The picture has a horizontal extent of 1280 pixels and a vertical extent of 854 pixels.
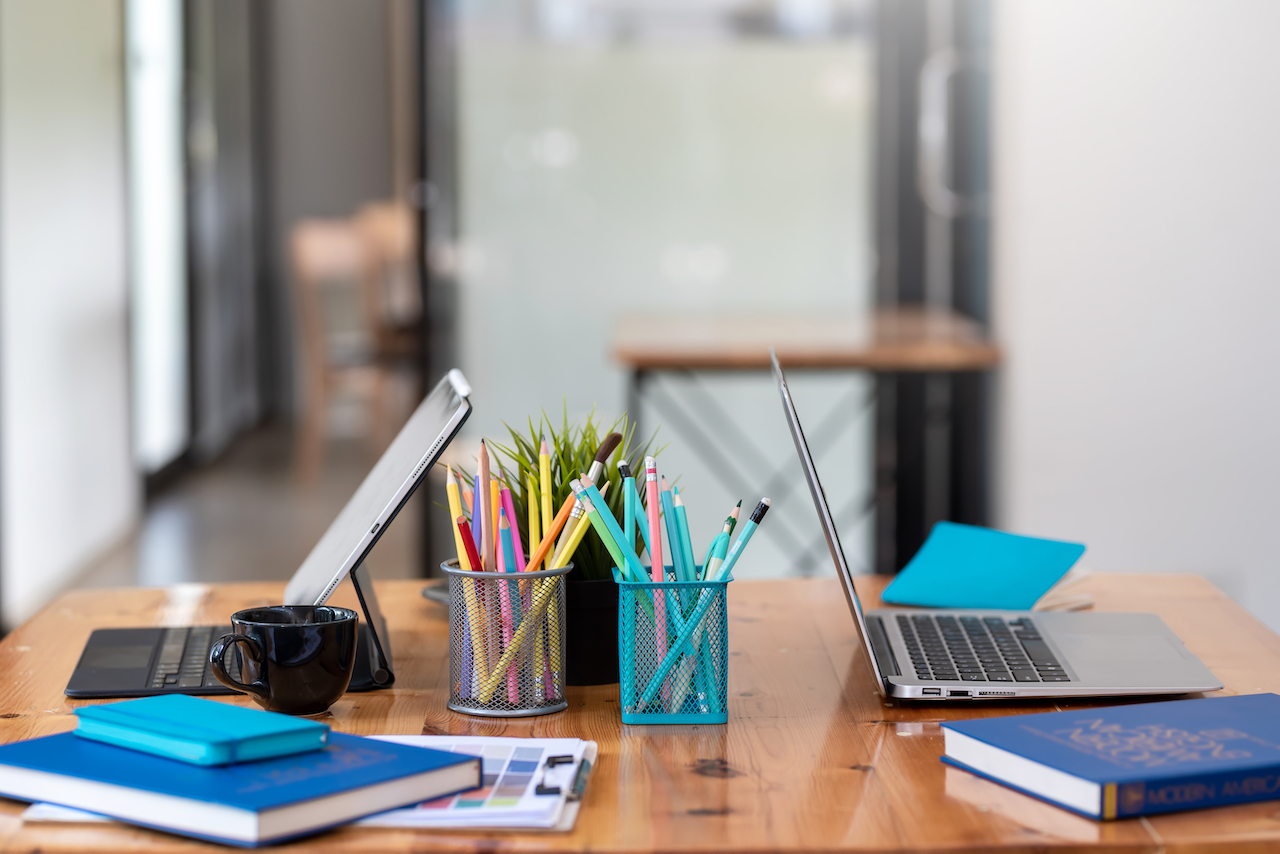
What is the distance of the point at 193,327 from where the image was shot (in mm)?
5207

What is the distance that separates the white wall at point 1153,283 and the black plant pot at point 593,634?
1.60 metres

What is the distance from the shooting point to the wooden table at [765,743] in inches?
25.1

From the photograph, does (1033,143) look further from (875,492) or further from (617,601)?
(617,601)

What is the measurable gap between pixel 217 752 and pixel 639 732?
27 cm

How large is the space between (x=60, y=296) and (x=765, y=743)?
3117 millimetres

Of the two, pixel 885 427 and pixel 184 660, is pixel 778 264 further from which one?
pixel 184 660

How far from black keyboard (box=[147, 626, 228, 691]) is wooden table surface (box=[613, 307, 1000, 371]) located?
5.23 ft

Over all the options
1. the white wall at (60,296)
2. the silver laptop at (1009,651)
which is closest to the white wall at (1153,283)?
the silver laptop at (1009,651)

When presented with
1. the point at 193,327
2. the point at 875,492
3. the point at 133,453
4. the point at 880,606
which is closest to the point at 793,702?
the point at 880,606

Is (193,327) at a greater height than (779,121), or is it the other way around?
(779,121)

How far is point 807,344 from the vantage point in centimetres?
262

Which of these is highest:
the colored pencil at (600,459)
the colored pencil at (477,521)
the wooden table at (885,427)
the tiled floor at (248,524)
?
the colored pencil at (600,459)

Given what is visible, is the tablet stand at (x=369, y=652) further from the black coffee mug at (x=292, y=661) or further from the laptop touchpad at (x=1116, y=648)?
the laptop touchpad at (x=1116, y=648)

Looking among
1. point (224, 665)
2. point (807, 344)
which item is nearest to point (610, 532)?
point (224, 665)
